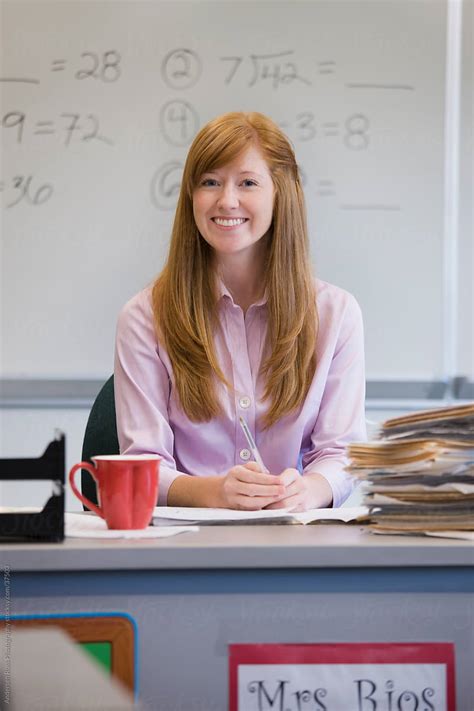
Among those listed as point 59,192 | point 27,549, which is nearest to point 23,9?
point 59,192

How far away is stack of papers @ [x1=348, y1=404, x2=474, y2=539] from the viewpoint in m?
0.96

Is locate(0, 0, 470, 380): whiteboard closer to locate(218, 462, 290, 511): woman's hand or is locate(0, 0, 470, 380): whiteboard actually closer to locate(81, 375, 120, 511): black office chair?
locate(81, 375, 120, 511): black office chair

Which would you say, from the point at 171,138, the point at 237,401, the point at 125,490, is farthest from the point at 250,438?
the point at 171,138

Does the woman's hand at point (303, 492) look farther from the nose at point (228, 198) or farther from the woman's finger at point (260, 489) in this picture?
the nose at point (228, 198)

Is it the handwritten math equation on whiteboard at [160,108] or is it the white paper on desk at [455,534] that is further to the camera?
the handwritten math equation on whiteboard at [160,108]

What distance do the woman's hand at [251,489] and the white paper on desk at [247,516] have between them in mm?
33

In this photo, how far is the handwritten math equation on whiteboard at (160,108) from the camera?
2379 mm

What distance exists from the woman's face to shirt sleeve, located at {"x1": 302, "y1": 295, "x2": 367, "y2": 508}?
0.23 meters

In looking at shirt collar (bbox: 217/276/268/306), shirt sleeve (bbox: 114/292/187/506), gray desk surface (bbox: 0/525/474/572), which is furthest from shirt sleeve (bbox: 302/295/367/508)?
gray desk surface (bbox: 0/525/474/572)

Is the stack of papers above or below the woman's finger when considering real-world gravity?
above

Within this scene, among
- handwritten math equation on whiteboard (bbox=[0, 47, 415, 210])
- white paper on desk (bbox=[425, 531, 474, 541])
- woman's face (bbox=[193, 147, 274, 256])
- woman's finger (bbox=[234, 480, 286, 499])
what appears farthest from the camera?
handwritten math equation on whiteboard (bbox=[0, 47, 415, 210])

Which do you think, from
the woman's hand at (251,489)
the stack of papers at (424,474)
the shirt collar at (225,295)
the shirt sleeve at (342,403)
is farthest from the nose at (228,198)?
the stack of papers at (424,474)

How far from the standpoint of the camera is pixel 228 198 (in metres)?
1.55

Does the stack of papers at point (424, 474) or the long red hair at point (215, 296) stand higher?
the long red hair at point (215, 296)
